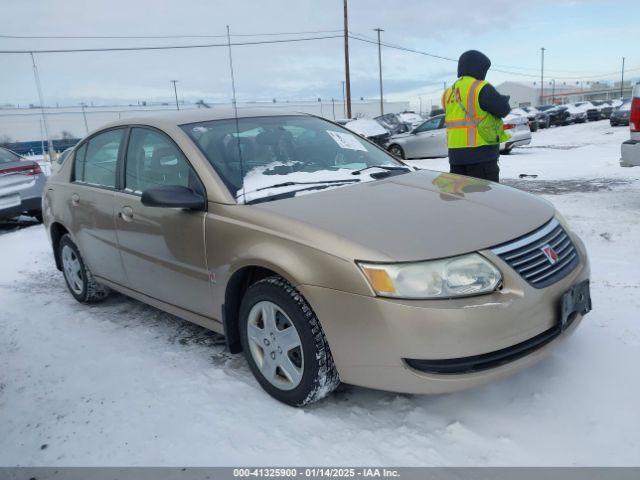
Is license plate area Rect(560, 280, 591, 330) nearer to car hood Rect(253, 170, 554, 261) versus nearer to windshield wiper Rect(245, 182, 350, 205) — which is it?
car hood Rect(253, 170, 554, 261)

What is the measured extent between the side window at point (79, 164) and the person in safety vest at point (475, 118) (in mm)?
3232

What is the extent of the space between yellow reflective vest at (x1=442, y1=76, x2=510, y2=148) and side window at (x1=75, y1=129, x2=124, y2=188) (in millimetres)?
2892

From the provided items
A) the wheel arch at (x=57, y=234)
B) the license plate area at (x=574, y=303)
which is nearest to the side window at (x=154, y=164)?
the wheel arch at (x=57, y=234)

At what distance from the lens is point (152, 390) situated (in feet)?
9.59

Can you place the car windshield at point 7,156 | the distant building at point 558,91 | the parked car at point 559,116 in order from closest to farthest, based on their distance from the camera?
the car windshield at point 7,156 < the parked car at point 559,116 < the distant building at point 558,91

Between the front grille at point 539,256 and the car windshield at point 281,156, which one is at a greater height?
the car windshield at point 281,156

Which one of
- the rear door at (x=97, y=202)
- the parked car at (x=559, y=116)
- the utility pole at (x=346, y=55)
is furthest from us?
the parked car at (x=559, y=116)

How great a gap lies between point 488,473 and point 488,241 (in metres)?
0.97

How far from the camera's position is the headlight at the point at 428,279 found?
2.20 m

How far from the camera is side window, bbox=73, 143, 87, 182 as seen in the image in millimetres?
4281

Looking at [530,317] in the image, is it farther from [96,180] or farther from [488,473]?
Result: [96,180]

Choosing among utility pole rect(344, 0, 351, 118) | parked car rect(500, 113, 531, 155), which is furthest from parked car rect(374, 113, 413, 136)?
parked car rect(500, 113, 531, 155)

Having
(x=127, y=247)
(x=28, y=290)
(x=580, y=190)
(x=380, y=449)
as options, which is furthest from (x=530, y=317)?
(x=580, y=190)

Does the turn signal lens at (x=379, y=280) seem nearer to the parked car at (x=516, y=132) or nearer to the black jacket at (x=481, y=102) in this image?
the black jacket at (x=481, y=102)
